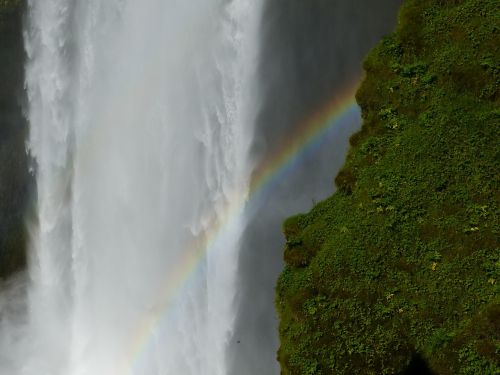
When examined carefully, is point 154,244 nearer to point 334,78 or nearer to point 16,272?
point 334,78

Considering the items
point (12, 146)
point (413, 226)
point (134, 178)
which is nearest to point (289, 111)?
point (134, 178)

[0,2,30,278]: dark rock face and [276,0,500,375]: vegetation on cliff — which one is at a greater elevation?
[0,2,30,278]: dark rock face

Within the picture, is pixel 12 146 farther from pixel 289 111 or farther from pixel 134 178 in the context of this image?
pixel 289 111

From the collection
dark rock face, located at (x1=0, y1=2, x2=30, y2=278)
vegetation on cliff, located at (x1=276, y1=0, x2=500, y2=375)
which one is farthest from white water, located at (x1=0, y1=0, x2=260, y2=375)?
vegetation on cliff, located at (x1=276, y1=0, x2=500, y2=375)

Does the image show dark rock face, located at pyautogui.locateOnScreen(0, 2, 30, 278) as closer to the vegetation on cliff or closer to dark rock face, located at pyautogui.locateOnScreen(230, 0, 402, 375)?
dark rock face, located at pyautogui.locateOnScreen(230, 0, 402, 375)

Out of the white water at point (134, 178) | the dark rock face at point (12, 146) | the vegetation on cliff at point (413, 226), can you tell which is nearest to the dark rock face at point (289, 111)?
the white water at point (134, 178)

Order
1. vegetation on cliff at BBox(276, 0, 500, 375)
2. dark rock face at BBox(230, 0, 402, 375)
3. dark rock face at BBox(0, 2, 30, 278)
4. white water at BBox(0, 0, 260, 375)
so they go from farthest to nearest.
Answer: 1. dark rock face at BBox(0, 2, 30, 278)
2. white water at BBox(0, 0, 260, 375)
3. dark rock face at BBox(230, 0, 402, 375)
4. vegetation on cliff at BBox(276, 0, 500, 375)
